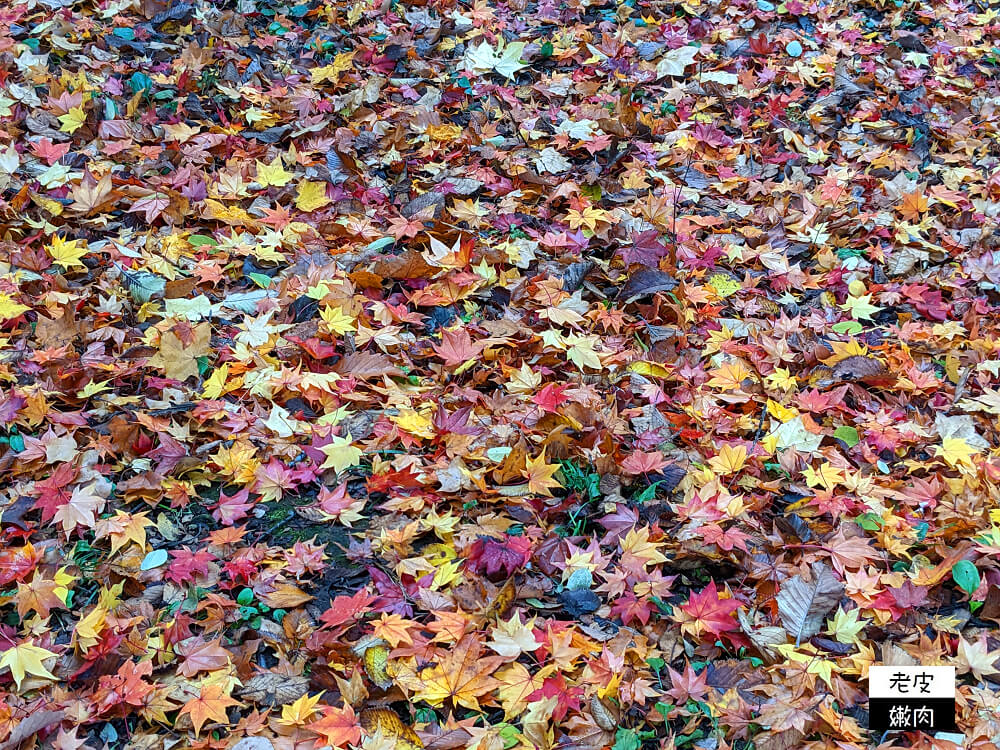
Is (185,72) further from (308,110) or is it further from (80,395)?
(80,395)

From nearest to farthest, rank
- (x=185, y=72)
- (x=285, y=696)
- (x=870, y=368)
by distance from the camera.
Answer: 1. (x=285, y=696)
2. (x=870, y=368)
3. (x=185, y=72)

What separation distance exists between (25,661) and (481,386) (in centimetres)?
150

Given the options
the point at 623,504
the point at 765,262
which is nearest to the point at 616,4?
the point at 765,262

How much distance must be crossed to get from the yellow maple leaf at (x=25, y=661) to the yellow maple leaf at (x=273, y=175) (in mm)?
2193

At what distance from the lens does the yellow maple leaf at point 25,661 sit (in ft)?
6.55

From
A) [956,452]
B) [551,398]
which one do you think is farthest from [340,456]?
[956,452]

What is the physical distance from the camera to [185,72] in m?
4.17

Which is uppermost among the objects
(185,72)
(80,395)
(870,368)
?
(185,72)

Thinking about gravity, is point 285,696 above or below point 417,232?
below

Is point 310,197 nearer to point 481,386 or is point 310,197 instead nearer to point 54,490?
point 481,386

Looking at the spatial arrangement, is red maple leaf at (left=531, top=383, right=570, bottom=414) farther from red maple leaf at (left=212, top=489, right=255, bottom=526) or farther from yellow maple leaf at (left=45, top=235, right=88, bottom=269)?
yellow maple leaf at (left=45, top=235, right=88, bottom=269)

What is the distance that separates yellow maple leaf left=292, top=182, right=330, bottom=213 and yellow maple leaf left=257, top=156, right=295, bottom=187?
4.4 inches

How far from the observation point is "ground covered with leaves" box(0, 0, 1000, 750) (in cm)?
205

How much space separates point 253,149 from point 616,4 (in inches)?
98.0
